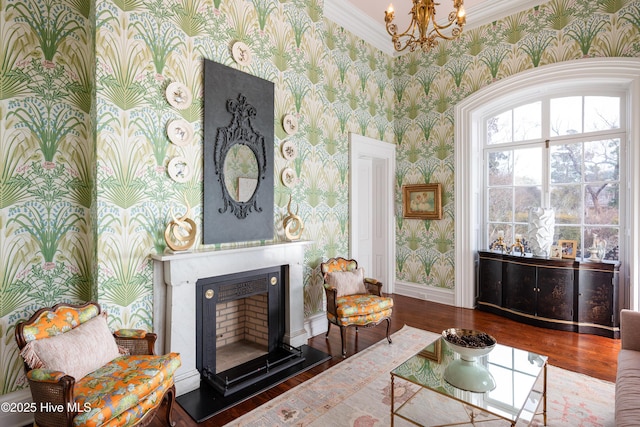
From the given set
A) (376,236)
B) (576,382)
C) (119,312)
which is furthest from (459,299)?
(119,312)

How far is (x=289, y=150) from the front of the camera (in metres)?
3.66

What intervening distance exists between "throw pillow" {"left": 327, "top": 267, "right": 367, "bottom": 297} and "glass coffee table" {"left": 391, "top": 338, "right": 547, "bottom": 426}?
1331mm

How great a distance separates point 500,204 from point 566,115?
4.61ft

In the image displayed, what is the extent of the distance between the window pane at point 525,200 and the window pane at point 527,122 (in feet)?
2.40

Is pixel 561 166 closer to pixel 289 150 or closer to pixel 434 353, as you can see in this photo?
pixel 434 353

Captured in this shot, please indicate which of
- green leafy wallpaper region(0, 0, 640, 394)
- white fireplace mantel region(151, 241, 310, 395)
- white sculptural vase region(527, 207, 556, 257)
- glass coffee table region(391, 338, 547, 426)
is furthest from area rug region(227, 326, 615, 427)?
white sculptural vase region(527, 207, 556, 257)

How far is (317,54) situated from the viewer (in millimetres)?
4078

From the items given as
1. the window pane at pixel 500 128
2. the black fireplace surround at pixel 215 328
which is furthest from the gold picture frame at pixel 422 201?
the black fireplace surround at pixel 215 328

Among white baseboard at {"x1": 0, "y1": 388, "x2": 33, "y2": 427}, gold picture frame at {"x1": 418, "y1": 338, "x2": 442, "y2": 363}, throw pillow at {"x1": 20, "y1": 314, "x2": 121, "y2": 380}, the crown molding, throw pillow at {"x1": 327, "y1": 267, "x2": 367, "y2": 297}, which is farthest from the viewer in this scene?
the crown molding

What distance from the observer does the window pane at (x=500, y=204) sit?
15.5 feet

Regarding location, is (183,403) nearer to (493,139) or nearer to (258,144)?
(258,144)

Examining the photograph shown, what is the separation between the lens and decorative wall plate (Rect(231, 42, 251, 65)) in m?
3.14

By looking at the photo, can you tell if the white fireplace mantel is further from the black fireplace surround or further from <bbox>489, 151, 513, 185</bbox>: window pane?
<bbox>489, 151, 513, 185</bbox>: window pane

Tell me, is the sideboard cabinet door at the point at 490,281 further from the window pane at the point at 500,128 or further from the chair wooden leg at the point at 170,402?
the chair wooden leg at the point at 170,402
